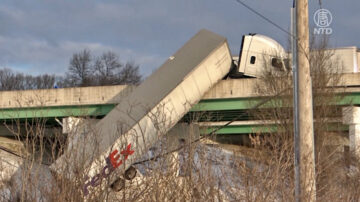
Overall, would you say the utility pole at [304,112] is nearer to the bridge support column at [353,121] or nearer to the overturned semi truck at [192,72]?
the overturned semi truck at [192,72]

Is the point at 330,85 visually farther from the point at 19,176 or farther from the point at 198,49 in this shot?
the point at 19,176

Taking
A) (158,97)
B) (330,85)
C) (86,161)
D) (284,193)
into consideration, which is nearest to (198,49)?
(158,97)

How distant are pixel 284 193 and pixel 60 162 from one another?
12.8ft

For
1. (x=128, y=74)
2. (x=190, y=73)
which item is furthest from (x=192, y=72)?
(x=128, y=74)

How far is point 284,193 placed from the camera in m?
8.88

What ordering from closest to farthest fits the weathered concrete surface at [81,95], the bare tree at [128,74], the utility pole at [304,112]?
1. the utility pole at [304,112]
2. the weathered concrete surface at [81,95]
3. the bare tree at [128,74]

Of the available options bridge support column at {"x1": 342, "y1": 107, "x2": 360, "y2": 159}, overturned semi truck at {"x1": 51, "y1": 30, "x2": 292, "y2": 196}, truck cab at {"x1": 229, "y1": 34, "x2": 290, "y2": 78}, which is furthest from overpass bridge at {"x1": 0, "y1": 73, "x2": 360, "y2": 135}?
overturned semi truck at {"x1": 51, "y1": 30, "x2": 292, "y2": 196}

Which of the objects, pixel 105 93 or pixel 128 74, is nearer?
pixel 105 93

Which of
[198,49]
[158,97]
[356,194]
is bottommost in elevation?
[356,194]

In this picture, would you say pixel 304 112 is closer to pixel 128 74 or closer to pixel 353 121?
pixel 353 121

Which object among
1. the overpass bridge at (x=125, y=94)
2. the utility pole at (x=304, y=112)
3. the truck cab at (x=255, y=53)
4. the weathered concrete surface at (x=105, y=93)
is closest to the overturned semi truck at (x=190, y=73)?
the truck cab at (x=255, y=53)

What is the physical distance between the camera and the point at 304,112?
9.41 metres

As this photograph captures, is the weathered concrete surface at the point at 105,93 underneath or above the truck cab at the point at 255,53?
underneath

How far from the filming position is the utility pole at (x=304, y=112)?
887 cm
